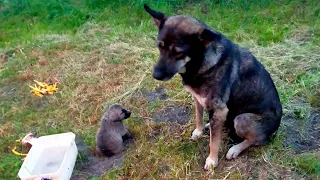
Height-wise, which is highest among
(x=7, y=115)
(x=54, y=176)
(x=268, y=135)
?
(x=268, y=135)

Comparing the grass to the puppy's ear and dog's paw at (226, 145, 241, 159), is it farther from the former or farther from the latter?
the puppy's ear

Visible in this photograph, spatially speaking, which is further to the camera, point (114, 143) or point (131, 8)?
point (131, 8)

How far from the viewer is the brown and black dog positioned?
Answer: 4.01 metres

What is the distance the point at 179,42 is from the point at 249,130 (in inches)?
51.8

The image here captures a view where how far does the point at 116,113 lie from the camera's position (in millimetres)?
5211

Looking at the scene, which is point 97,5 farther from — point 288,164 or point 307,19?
point 288,164

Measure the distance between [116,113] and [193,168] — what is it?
1.14 m

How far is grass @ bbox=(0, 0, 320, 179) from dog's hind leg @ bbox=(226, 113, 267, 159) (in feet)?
0.49

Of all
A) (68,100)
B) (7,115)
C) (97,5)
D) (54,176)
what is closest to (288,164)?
(54,176)

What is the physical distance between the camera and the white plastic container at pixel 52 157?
4.76 meters

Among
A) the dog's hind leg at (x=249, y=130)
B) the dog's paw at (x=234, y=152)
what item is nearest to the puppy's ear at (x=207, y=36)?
the dog's hind leg at (x=249, y=130)

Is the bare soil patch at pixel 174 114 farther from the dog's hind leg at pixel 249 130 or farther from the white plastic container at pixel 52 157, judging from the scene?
the white plastic container at pixel 52 157

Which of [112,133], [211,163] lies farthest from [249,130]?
[112,133]

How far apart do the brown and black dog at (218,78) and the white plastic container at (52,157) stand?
152 cm
